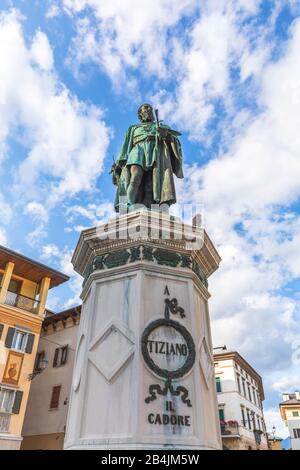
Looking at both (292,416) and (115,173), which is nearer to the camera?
(115,173)

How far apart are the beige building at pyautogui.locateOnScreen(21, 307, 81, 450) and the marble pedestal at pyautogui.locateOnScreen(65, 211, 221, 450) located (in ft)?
64.7

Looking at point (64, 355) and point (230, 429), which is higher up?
point (64, 355)

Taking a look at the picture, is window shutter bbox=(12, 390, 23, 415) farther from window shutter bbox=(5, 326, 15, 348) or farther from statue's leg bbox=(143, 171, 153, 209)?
statue's leg bbox=(143, 171, 153, 209)

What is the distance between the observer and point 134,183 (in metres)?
4.67

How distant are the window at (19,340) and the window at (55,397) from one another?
11.5 feet

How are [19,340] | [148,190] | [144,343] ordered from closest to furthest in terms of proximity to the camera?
1. [144,343]
2. [148,190]
3. [19,340]

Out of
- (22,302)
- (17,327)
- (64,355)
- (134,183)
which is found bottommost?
(134,183)

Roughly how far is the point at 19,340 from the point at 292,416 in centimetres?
4984

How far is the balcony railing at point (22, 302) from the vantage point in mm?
22281

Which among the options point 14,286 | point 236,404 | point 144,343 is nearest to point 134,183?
point 144,343

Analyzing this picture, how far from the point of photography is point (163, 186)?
4.68 m

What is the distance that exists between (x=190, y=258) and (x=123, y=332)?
3.74 ft

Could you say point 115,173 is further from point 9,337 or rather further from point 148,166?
point 9,337

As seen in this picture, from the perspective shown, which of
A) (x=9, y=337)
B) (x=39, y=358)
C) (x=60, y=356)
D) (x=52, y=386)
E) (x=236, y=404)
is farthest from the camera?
(x=236, y=404)
